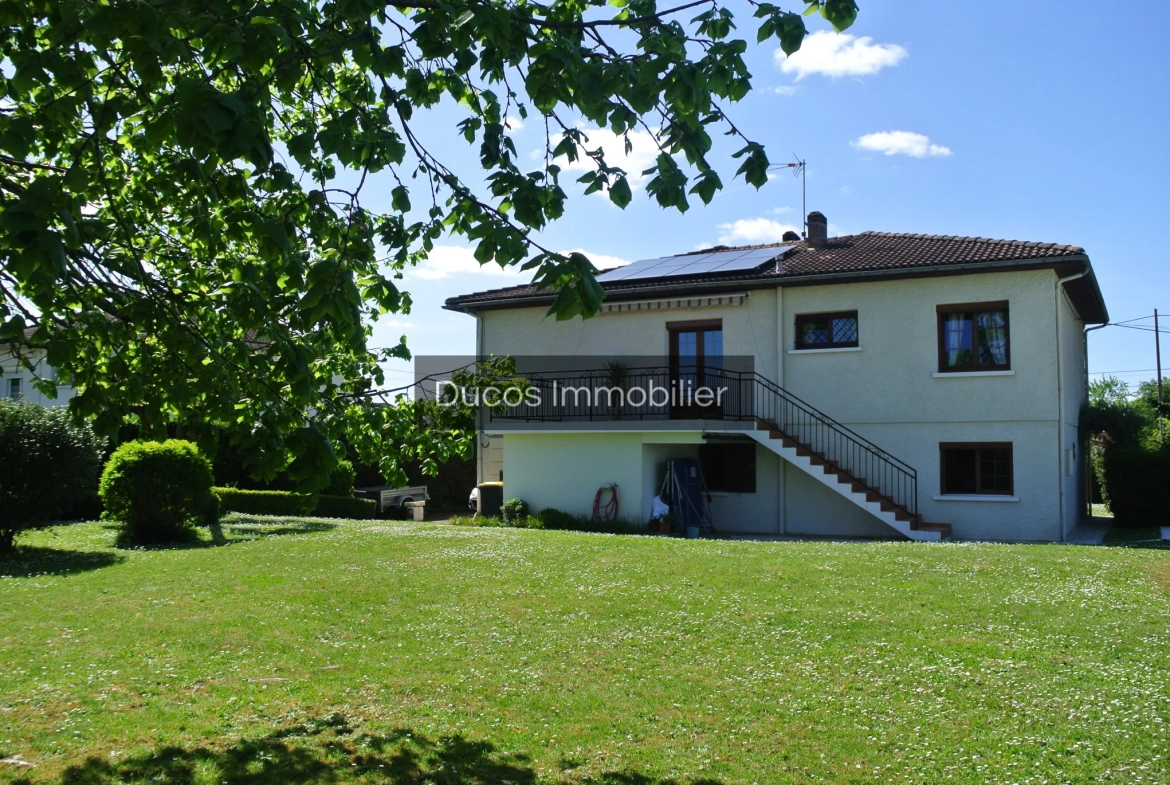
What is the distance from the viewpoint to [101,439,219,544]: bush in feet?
51.7

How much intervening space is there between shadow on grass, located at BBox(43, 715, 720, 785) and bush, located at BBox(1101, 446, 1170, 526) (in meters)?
20.7

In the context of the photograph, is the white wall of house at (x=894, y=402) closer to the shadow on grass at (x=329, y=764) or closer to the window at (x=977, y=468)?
the window at (x=977, y=468)

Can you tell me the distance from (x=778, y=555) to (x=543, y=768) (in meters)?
8.69

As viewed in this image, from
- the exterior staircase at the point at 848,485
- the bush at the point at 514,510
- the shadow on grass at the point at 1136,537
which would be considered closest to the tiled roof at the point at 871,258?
the exterior staircase at the point at 848,485

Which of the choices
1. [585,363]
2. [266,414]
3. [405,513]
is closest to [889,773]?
[266,414]

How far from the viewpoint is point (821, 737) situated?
5.79 m

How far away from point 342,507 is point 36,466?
36.0ft

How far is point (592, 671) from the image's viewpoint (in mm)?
7410

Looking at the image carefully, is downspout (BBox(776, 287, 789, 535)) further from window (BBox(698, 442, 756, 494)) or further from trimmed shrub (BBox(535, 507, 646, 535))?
trimmed shrub (BBox(535, 507, 646, 535))

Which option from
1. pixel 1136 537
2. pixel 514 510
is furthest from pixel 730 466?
pixel 1136 537

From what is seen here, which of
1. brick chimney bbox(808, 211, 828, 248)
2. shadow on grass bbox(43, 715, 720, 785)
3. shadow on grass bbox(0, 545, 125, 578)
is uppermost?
brick chimney bbox(808, 211, 828, 248)

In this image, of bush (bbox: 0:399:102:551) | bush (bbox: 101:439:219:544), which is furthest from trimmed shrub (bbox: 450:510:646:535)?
bush (bbox: 0:399:102:551)

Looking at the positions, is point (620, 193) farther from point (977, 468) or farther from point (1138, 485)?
point (1138, 485)

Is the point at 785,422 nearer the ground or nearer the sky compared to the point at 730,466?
nearer the sky
